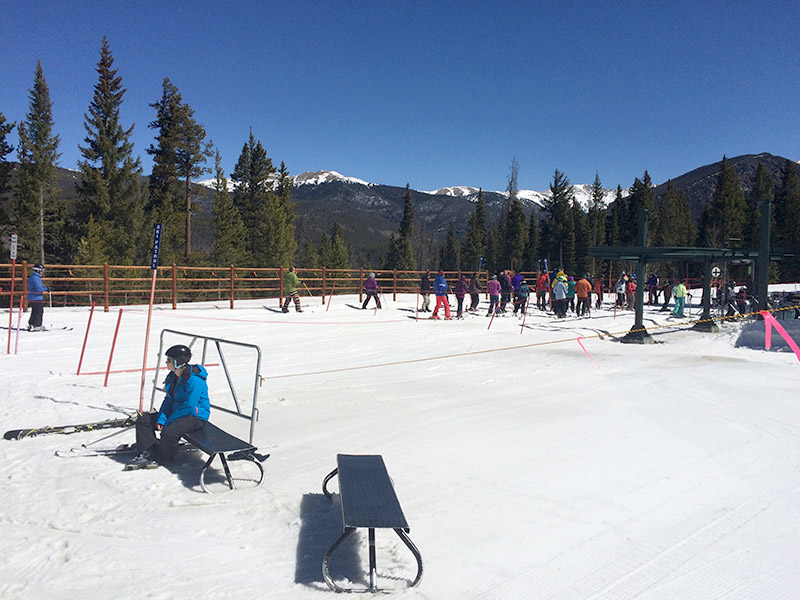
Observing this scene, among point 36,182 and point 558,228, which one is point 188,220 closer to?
point 36,182

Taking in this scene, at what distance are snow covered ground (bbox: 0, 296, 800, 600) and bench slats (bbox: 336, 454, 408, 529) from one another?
15.9 inches

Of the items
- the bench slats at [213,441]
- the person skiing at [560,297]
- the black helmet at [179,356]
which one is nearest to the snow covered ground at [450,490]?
the bench slats at [213,441]

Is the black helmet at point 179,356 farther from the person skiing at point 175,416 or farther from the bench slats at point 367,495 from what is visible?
the bench slats at point 367,495

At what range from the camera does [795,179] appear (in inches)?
2712

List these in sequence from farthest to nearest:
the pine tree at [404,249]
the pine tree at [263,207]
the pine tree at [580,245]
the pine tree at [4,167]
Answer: the pine tree at [404,249] < the pine tree at [580,245] < the pine tree at [263,207] < the pine tree at [4,167]

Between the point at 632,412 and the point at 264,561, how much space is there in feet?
20.1

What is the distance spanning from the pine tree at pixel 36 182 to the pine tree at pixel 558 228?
60903 millimetres

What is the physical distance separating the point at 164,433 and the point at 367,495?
2.52 meters

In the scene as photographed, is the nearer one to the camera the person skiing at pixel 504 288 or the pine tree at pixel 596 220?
the person skiing at pixel 504 288

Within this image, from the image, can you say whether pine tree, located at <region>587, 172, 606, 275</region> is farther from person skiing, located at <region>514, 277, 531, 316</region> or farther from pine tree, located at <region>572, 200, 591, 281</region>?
person skiing, located at <region>514, 277, 531, 316</region>

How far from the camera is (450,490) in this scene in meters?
5.22

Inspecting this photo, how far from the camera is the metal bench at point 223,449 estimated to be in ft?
16.6

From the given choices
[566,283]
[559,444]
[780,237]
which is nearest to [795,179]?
[780,237]

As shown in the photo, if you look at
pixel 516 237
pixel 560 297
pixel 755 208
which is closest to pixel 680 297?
pixel 560 297
